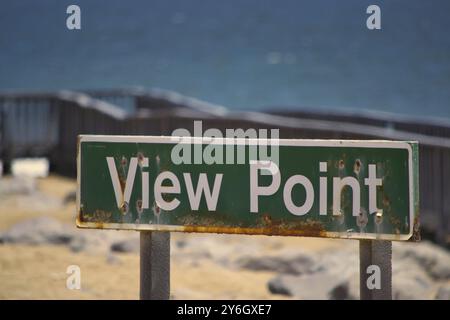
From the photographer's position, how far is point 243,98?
8794 centimetres

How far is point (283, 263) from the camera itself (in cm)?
1016

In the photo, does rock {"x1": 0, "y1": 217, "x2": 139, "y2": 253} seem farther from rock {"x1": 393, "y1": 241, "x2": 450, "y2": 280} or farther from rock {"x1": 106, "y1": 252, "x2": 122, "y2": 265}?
rock {"x1": 393, "y1": 241, "x2": 450, "y2": 280}

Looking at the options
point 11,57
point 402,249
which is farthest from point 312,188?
point 11,57

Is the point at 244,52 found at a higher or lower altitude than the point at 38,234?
higher

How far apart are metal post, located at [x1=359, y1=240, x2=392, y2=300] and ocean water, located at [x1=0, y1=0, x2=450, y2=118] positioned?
2781 inches

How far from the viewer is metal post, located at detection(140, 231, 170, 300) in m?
4.58

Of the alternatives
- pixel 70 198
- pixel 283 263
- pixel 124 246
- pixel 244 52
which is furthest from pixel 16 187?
pixel 244 52

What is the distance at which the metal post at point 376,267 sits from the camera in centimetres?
427

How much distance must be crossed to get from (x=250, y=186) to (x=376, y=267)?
0.68m

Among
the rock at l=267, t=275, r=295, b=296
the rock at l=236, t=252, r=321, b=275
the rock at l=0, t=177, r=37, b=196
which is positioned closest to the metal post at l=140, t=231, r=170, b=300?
the rock at l=267, t=275, r=295, b=296

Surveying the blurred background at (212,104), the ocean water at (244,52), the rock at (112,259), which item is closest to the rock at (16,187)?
the blurred background at (212,104)

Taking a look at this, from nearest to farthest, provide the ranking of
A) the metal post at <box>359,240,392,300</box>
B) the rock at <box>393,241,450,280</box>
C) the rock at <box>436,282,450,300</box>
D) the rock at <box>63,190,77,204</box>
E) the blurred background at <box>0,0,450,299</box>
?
the metal post at <box>359,240,392,300</box>
the rock at <box>436,282,450,300</box>
the blurred background at <box>0,0,450,299</box>
the rock at <box>393,241,450,280</box>
the rock at <box>63,190,77,204</box>

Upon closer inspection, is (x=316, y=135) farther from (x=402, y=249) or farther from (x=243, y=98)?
(x=243, y=98)

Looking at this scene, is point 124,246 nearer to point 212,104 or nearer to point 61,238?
point 61,238
